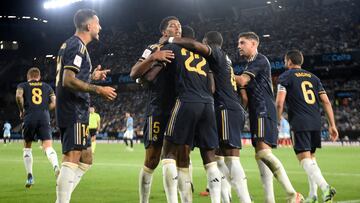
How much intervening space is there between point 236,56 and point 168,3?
843 centimetres

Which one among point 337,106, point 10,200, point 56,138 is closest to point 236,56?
point 337,106

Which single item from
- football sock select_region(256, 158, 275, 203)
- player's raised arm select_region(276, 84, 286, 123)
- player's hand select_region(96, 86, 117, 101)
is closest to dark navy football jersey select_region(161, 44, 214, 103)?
player's hand select_region(96, 86, 117, 101)

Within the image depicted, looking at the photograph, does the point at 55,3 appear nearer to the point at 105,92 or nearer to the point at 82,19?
A: the point at 82,19

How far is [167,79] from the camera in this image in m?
6.20

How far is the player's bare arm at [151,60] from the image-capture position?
5574mm

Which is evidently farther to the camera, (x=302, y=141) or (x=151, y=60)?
(x=302, y=141)

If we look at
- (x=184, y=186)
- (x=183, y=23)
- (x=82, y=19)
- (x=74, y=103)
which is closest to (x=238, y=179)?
(x=184, y=186)

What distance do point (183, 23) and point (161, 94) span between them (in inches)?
1651

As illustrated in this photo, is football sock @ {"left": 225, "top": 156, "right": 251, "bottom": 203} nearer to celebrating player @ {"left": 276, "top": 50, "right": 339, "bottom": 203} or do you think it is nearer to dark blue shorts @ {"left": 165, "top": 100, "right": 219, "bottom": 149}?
dark blue shorts @ {"left": 165, "top": 100, "right": 219, "bottom": 149}

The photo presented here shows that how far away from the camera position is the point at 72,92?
5730 millimetres

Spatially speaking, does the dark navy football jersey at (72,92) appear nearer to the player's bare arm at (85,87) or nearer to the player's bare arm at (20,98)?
the player's bare arm at (85,87)

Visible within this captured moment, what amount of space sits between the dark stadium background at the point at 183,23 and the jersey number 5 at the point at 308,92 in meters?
26.3

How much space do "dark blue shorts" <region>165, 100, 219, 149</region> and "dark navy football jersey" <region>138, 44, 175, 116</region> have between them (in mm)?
560

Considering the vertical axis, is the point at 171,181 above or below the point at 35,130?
below
